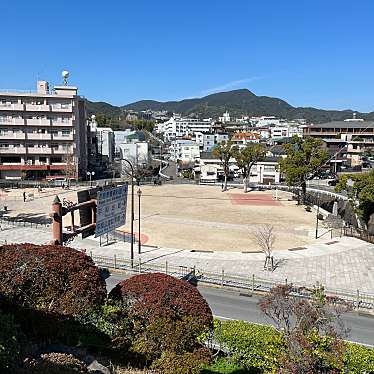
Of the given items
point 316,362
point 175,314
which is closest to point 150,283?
point 175,314

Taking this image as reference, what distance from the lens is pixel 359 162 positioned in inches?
3711

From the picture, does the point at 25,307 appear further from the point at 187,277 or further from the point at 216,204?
the point at 216,204

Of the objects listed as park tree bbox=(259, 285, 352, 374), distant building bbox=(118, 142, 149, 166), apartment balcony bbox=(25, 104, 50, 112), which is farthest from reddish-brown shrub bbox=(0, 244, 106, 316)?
distant building bbox=(118, 142, 149, 166)

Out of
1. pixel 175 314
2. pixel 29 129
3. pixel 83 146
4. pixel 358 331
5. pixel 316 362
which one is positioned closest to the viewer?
pixel 316 362

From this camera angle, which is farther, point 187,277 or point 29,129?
point 29,129

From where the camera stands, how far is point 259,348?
13.6m

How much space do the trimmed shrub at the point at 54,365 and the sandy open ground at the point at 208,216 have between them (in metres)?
23.0

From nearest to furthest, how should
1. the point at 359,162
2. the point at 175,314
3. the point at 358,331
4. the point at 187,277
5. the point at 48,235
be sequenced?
the point at 175,314, the point at 358,331, the point at 187,277, the point at 48,235, the point at 359,162

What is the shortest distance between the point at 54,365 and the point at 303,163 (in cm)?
5177

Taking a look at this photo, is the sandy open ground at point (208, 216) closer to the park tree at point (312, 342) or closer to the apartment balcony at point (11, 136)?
the apartment balcony at point (11, 136)

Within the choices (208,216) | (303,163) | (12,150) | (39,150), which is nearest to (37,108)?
(39,150)

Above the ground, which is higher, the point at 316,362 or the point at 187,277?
the point at 316,362

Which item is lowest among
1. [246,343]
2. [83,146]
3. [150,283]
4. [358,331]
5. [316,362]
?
[358,331]

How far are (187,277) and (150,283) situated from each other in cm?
1161
